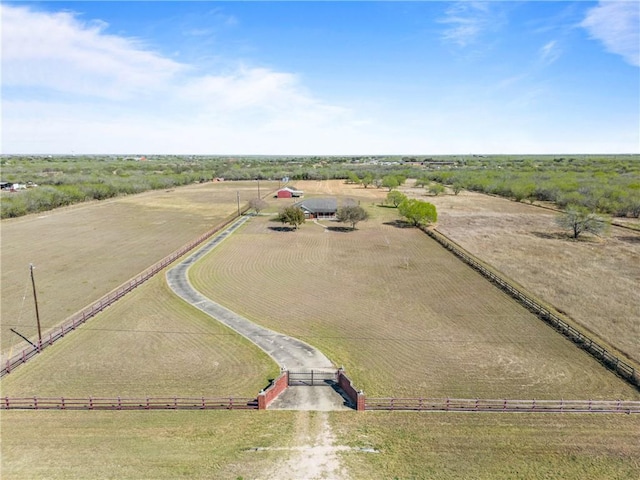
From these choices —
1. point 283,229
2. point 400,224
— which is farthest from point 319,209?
point 400,224

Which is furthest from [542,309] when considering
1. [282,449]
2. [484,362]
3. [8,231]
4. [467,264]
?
[8,231]

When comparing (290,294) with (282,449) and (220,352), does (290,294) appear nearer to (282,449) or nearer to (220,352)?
(220,352)

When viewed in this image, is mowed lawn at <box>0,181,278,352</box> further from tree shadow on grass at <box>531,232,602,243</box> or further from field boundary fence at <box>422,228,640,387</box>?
tree shadow on grass at <box>531,232,602,243</box>

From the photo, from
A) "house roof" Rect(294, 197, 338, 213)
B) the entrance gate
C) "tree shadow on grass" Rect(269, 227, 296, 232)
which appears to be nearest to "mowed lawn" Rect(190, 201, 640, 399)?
the entrance gate

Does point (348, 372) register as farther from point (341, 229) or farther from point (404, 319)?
point (341, 229)

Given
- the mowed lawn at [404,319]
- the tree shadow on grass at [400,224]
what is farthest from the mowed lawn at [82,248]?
the tree shadow on grass at [400,224]

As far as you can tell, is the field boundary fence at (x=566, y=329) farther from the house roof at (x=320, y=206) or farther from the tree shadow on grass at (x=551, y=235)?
the house roof at (x=320, y=206)
